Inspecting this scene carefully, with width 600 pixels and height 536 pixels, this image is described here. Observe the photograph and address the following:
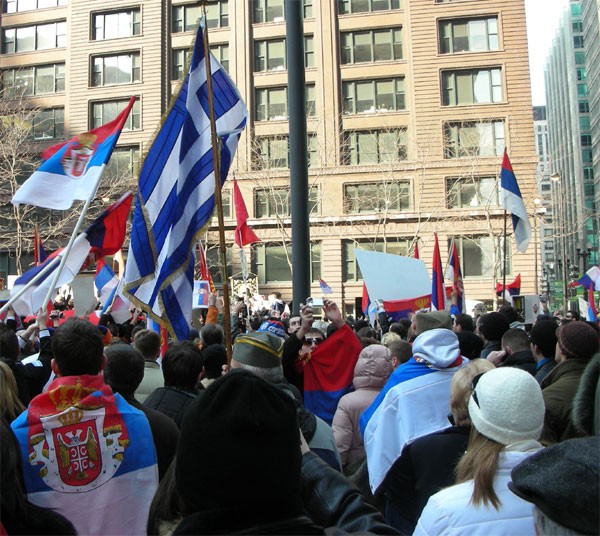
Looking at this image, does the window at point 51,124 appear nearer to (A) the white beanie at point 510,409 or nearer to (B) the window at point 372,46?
(B) the window at point 372,46

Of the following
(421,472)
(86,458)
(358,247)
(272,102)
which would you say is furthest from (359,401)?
(272,102)

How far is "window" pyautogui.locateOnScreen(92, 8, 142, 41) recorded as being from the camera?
46.3 m

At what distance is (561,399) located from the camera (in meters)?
4.09

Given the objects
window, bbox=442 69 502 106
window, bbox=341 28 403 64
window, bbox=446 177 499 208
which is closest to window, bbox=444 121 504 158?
window, bbox=446 177 499 208

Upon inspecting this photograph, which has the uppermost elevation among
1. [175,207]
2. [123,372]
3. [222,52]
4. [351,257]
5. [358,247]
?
[222,52]

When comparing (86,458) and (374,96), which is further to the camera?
(374,96)

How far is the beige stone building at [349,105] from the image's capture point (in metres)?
40.2

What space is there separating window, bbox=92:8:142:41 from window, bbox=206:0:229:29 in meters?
5.25

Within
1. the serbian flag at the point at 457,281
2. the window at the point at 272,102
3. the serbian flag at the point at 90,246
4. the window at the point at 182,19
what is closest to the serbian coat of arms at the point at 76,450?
the serbian flag at the point at 90,246

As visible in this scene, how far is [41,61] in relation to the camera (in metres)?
46.8

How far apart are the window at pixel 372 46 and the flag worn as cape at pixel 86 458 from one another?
4359cm

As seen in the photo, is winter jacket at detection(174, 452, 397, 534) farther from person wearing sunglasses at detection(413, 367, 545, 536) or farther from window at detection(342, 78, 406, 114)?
window at detection(342, 78, 406, 114)

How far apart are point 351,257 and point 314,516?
39.8m

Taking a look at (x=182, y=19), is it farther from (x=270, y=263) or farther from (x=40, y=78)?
(x=270, y=263)
